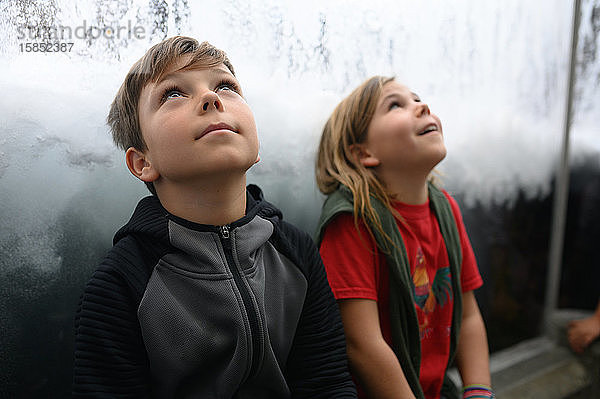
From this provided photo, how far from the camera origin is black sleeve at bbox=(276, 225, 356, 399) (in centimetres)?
92

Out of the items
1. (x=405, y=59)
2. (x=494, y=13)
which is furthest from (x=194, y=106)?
(x=494, y=13)

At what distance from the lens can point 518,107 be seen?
179 cm

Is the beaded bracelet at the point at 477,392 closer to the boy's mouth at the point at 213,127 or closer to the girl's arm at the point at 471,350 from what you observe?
the girl's arm at the point at 471,350

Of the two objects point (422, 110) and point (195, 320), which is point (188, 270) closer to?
point (195, 320)

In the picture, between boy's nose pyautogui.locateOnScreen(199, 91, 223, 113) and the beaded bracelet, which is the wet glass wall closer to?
boy's nose pyautogui.locateOnScreen(199, 91, 223, 113)

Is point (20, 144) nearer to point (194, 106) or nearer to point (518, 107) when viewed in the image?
point (194, 106)

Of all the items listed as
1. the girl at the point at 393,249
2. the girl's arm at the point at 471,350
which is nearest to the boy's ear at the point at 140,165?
the girl at the point at 393,249

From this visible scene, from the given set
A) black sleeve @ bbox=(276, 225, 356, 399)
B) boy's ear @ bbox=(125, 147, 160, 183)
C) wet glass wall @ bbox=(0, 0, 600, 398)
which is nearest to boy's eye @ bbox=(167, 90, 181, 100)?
boy's ear @ bbox=(125, 147, 160, 183)

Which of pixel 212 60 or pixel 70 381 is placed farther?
pixel 70 381

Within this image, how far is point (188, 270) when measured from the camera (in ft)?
2.72

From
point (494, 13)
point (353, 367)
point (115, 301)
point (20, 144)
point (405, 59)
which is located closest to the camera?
point (115, 301)

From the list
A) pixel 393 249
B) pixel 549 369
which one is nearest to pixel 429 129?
pixel 393 249

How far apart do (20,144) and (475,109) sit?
4.33 ft

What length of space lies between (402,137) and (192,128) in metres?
0.52
